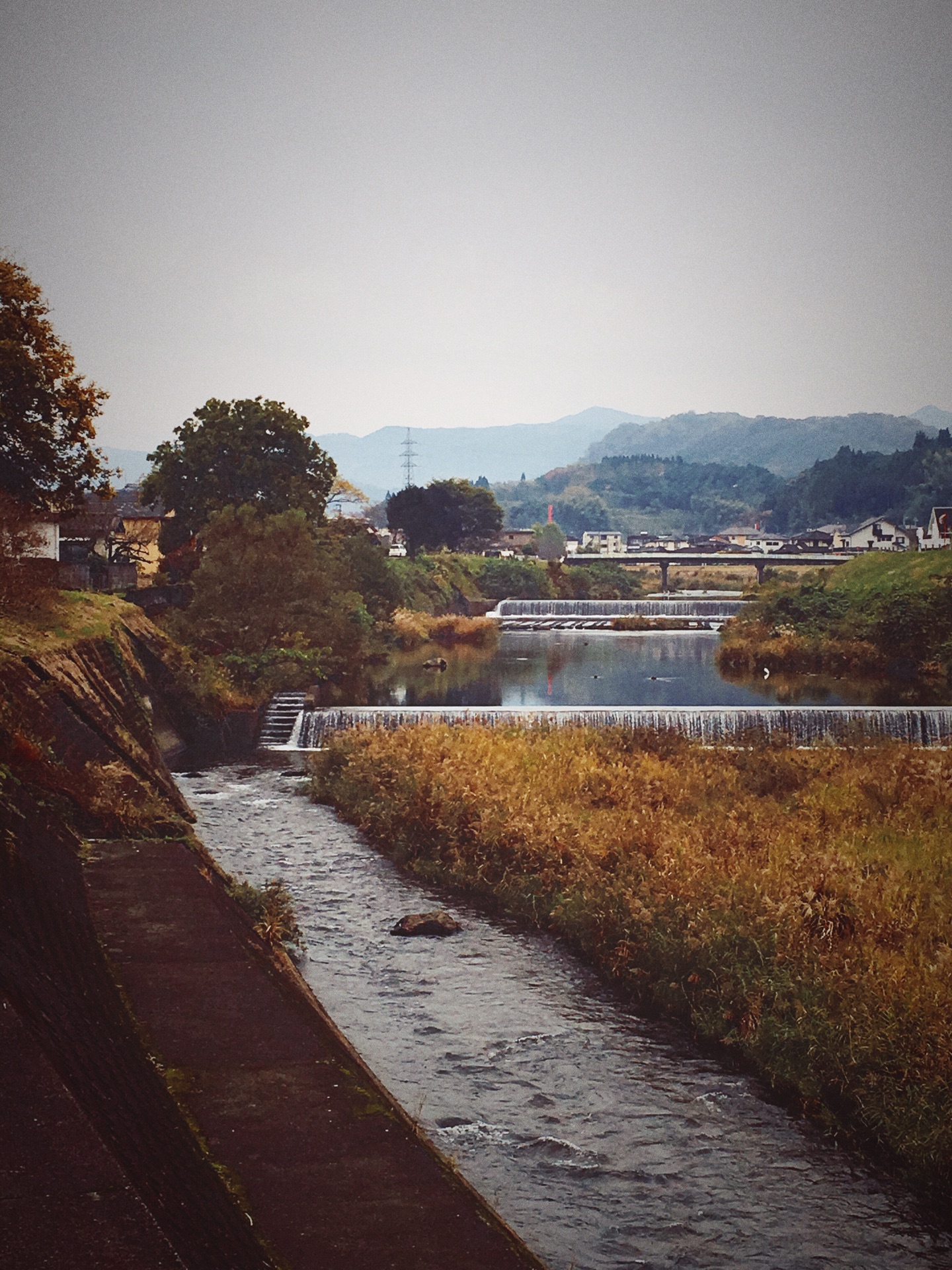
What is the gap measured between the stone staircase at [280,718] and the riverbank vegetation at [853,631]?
1964 centimetres

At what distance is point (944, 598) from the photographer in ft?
161

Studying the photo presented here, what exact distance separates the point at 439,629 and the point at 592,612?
15.2 metres

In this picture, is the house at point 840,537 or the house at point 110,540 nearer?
the house at point 110,540

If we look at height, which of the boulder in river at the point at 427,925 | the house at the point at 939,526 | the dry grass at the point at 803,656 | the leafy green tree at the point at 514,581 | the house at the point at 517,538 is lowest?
the boulder in river at the point at 427,925

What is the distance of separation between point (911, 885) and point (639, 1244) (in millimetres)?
7788

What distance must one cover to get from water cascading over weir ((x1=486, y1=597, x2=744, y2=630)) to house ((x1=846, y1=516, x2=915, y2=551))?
68235mm

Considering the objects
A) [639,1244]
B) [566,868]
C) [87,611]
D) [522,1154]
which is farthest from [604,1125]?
[87,611]

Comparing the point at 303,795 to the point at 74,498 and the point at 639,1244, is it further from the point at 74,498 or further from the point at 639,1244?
the point at 639,1244

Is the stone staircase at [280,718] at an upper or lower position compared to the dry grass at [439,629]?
lower

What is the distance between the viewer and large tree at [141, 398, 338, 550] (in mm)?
48969

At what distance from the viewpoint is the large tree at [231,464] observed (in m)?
49.0

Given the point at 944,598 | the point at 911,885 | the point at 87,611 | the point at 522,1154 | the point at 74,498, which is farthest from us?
the point at 944,598

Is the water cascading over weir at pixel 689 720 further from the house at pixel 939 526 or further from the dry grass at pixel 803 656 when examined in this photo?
the house at pixel 939 526

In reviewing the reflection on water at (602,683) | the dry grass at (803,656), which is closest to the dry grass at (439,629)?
the reflection on water at (602,683)
